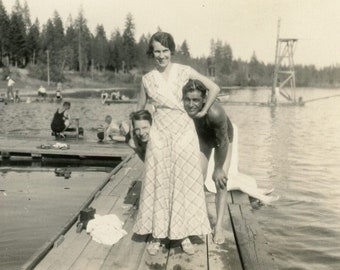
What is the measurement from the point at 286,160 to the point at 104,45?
87.4m

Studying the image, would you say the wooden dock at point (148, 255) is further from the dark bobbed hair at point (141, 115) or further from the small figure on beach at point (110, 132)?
the small figure on beach at point (110, 132)

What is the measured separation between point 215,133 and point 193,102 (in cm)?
45

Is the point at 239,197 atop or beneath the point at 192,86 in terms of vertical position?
beneath

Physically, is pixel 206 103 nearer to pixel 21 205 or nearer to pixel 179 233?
pixel 179 233

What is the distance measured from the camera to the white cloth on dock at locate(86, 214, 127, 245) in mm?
4707

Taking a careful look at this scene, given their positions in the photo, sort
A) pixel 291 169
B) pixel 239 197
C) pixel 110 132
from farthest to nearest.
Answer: pixel 291 169 < pixel 110 132 < pixel 239 197

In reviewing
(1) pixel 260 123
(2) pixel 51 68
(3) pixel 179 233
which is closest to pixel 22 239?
(3) pixel 179 233

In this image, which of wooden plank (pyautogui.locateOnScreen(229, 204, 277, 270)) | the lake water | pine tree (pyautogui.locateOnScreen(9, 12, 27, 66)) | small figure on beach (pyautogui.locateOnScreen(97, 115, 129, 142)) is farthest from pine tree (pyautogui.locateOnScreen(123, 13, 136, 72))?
wooden plank (pyautogui.locateOnScreen(229, 204, 277, 270))

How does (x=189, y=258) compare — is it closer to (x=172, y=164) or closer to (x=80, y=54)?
(x=172, y=164)

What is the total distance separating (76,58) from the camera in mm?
97062

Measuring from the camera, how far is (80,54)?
3750 inches

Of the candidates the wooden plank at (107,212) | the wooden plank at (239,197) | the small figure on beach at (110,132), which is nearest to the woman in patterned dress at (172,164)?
the wooden plank at (107,212)

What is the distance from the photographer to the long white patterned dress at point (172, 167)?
4.29 meters

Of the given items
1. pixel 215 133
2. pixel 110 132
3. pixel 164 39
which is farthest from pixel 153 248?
pixel 110 132
